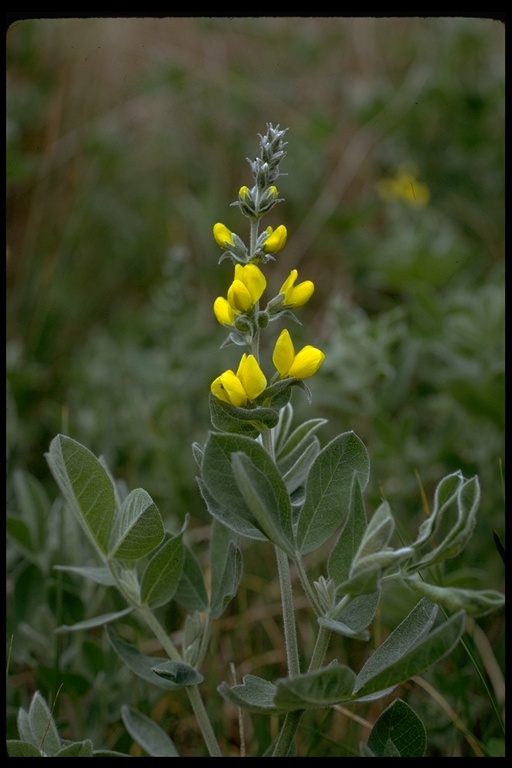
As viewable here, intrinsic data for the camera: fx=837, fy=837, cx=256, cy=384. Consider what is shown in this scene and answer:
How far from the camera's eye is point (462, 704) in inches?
63.9

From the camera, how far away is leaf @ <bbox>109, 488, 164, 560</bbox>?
107 cm

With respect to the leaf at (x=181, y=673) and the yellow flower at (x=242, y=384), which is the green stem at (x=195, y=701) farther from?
the yellow flower at (x=242, y=384)

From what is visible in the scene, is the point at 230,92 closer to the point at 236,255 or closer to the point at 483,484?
the point at 483,484

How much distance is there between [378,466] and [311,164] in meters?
1.94

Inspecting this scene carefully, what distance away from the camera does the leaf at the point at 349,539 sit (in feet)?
3.27

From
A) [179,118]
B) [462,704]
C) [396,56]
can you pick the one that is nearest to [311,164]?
[179,118]

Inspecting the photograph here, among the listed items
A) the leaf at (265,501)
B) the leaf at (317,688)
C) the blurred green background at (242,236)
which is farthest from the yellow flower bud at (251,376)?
the blurred green background at (242,236)

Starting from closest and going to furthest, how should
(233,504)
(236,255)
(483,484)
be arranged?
(233,504), (236,255), (483,484)

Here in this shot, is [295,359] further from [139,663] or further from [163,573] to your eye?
[139,663]

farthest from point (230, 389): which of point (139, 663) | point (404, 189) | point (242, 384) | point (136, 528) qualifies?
point (404, 189)

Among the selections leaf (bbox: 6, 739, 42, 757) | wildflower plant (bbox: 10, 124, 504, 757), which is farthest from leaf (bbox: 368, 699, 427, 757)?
leaf (bbox: 6, 739, 42, 757)

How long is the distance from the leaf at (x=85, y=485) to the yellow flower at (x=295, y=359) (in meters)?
0.28

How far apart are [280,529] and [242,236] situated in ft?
8.63

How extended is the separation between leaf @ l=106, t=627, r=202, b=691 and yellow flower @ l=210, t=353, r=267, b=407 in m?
0.41
